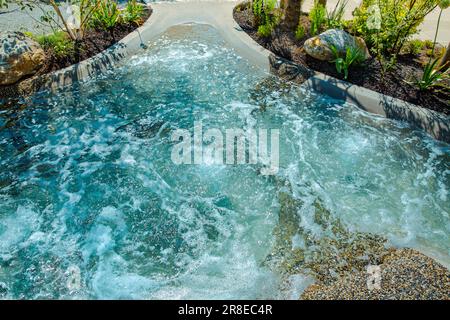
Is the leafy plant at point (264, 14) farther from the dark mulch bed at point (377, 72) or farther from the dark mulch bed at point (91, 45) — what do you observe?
the dark mulch bed at point (91, 45)

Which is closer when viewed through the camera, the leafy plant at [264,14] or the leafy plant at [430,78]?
the leafy plant at [430,78]

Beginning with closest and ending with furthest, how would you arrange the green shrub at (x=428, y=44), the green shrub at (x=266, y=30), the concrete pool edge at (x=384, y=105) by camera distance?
the concrete pool edge at (x=384, y=105) < the green shrub at (x=428, y=44) < the green shrub at (x=266, y=30)

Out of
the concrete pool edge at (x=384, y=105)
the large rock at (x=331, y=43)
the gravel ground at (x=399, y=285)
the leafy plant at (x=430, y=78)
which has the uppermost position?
the large rock at (x=331, y=43)

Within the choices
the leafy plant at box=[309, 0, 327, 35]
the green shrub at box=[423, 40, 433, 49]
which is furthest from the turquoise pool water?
the green shrub at box=[423, 40, 433, 49]

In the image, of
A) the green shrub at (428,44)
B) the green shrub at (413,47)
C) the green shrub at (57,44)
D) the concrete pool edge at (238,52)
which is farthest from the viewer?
the green shrub at (428,44)

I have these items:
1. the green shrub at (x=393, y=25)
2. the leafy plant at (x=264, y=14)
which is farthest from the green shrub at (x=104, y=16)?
the green shrub at (x=393, y=25)

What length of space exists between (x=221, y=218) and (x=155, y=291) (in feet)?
4.11

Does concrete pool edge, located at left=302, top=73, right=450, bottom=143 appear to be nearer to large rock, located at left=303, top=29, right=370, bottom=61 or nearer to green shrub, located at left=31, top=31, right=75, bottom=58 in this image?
large rock, located at left=303, top=29, right=370, bottom=61

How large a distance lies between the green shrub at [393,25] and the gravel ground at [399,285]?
14.6 ft

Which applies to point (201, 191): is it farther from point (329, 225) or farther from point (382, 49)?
point (382, 49)

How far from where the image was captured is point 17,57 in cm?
635

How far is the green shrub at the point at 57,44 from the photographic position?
6.93 metres

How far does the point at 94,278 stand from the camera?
377cm

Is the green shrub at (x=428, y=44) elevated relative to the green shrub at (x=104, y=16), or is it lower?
lower
